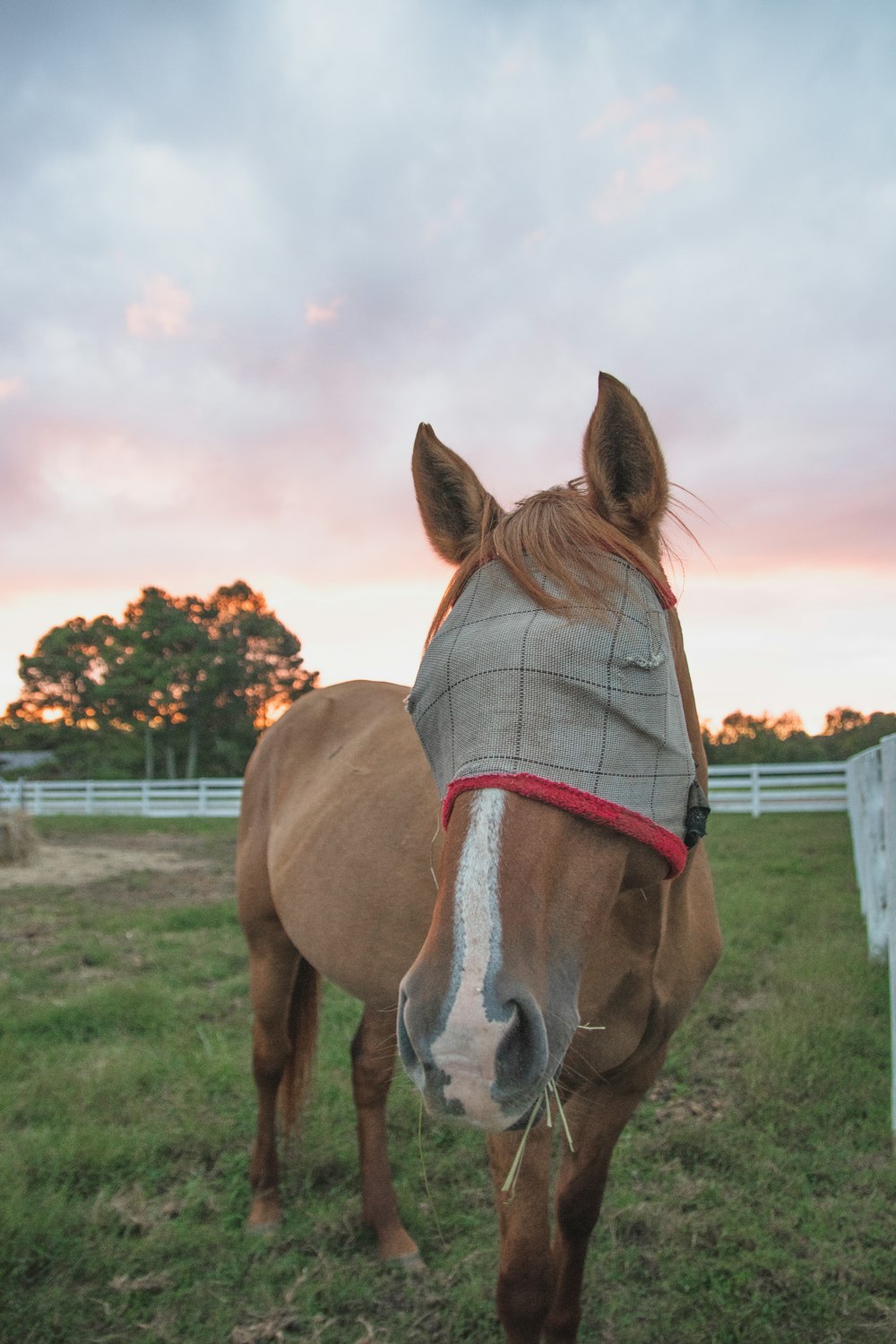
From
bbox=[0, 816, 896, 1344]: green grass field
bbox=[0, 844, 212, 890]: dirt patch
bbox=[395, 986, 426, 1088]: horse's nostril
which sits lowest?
bbox=[0, 816, 896, 1344]: green grass field

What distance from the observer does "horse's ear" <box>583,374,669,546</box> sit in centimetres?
169

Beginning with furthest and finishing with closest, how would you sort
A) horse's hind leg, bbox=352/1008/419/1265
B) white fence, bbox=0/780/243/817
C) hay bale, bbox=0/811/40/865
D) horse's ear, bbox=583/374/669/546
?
white fence, bbox=0/780/243/817 < hay bale, bbox=0/811/40/865 < horse's hind leg, bbox=352/1008/419/1265 < horse's ear, bbox=583/374/669/546

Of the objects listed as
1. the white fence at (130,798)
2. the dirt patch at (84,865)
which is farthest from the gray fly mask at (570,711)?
the white fence at (130,798)

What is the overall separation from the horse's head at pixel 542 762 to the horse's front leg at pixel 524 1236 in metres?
0.74

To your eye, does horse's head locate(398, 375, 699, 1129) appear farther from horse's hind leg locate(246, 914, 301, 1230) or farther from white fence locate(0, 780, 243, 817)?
white fence locate(0, 780, 243, 817)

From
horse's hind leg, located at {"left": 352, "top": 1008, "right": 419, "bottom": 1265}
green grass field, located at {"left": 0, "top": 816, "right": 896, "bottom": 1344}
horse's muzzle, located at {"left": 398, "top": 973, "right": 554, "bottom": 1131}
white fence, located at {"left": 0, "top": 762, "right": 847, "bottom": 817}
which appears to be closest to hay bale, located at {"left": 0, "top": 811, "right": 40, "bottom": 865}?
white fence, located at {"left": 0, "top": 762, "right": 847, "bottom": 817}

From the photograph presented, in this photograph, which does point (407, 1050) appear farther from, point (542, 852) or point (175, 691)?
point (175, 691)

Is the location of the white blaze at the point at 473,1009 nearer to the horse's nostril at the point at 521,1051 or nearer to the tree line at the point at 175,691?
the horse's nostril at the point at 521,1051

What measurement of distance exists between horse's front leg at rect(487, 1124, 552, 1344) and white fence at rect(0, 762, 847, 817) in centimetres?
1452

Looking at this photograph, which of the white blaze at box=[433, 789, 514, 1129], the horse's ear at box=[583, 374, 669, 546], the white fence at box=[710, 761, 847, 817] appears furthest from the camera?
the white fence at box=[710, 761, 847, 817]

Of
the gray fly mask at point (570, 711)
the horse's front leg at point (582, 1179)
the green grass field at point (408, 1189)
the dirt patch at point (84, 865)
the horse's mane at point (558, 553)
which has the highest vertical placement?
the horse's mane at point (558, 553)

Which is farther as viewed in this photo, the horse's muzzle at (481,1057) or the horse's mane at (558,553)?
the horse's mane at (558,553)

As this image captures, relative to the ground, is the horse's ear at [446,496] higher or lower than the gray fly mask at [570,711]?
higher

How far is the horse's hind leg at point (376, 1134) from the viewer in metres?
2.96
